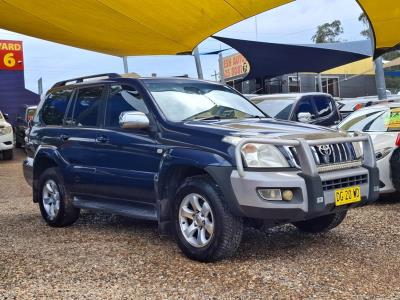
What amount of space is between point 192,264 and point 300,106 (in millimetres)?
6687

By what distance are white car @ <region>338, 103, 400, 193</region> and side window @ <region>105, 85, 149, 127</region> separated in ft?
8.65

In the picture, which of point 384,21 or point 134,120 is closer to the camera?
point 134,120

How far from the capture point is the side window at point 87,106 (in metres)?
6.20

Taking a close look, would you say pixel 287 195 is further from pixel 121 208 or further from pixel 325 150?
pixel 121 208

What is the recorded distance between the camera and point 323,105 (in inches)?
459

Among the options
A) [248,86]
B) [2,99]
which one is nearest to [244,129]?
[2,99]

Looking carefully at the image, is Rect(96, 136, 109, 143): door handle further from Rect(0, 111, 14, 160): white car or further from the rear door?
Rect(0, 111, 14, 160): white car

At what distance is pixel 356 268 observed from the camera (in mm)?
4488

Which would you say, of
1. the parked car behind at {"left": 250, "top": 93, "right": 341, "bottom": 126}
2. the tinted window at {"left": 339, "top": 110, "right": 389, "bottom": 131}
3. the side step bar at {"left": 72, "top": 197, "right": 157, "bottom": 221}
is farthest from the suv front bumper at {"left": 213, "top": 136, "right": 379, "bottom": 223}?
the parked car behind at {"left": 250, "top": 93, "right": 341, "bottom": 126}

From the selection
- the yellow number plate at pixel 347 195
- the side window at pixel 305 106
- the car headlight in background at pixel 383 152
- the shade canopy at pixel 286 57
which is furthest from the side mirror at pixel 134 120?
the shade canopy at pixel 286 57

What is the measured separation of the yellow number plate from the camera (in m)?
4.65

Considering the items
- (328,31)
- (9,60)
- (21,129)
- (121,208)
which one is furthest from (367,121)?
(328,31)

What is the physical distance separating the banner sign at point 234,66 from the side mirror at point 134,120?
91.6ft

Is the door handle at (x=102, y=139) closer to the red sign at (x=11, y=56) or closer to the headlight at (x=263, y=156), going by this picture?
the headlight at (x=263, y=156)
